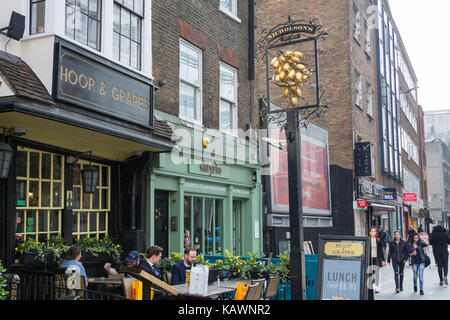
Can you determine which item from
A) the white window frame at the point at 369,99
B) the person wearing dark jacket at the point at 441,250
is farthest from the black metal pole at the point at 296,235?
the white window frame at the point at 369,99

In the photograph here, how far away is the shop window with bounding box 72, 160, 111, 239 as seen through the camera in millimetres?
9438

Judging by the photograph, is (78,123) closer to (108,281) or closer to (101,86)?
(101,86)

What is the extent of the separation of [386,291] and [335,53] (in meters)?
14.2

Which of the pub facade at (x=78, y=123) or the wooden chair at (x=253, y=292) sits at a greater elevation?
the pub facade at (x=78, y=123)

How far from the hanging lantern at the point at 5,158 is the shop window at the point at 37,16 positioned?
1.82 m

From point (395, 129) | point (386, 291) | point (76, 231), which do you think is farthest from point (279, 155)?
point (395, 129)

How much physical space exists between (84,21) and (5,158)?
2.68 meters

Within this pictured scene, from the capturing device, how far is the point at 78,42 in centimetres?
796

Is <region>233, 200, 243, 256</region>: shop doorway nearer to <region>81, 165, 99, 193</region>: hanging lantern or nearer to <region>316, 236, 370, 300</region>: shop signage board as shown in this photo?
<region>316, 236, 370, 300</region>: shop signage board

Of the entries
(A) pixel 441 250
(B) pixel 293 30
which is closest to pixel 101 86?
(B) pixel 293 30

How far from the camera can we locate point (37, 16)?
7.86 metres

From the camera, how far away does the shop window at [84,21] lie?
322 inches

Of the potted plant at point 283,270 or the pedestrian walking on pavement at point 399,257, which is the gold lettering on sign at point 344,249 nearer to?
the potted plant at point 283,270

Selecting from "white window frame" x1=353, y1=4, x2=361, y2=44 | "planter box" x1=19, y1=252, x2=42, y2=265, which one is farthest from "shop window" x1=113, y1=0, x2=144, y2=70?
"white window frame" x1=353, y1=4, x2=361, y2=44
